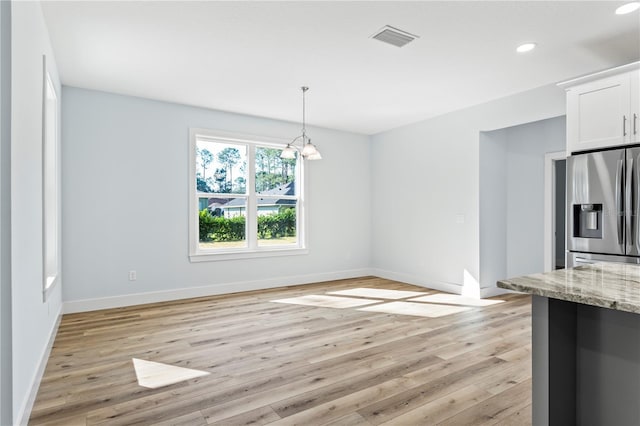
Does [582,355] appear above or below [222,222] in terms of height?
below

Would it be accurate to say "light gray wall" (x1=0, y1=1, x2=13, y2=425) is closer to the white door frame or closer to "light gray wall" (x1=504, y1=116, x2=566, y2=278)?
"light gray wall" (x1=504, y1=116, x2=566, y2=278)

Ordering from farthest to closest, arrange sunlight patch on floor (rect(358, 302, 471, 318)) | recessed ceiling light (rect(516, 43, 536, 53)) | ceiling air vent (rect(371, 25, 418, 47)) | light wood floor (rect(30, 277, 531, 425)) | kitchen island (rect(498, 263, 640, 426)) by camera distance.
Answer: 1. sunlight patch on floor (rect(358, 302, 471, 318))
2. recessed ceiling light (rect(516, 43, 536, 53))
3. ceiling air vent (rect(371, 25, 418, 47))
4. light wood floor (rect(30, 277, 531, 425))
5. kitchen island (rect(498, 263, 640, 426))

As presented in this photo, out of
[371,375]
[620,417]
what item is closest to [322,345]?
[371,375]

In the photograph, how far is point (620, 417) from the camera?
1506 millimetres

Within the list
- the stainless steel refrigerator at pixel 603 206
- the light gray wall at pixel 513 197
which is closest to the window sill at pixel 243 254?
the light gray wall at pixel 513 197

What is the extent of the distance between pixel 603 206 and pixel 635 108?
892 mm

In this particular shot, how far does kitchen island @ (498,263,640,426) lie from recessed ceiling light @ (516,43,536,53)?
8.17 feet

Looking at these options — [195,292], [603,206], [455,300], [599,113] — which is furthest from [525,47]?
[195,292]

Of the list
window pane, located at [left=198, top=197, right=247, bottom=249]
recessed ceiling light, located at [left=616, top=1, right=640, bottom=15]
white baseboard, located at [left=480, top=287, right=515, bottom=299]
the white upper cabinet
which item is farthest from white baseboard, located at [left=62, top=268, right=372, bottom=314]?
recessed ceiling light, located at [left=616, top=1, right=640, bottom=15]

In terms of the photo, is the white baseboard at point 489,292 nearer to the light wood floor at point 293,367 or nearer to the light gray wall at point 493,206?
the light gray wall at point 493,206

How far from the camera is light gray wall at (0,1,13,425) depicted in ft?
5.85

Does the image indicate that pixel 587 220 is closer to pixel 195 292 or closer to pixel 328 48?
pixel 328 48

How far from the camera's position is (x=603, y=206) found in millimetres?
3426

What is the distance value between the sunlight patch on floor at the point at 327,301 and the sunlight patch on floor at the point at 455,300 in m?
0.74
